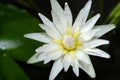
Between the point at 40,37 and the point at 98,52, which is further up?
the point at 40,37

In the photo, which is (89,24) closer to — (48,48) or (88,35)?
(88,35)

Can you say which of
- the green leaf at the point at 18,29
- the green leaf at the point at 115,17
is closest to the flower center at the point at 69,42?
the green leaf at the point at 18,29

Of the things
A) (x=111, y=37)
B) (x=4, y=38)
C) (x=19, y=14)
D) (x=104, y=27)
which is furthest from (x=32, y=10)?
(x=104, y=27)

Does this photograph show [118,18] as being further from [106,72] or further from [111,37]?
[106,72]

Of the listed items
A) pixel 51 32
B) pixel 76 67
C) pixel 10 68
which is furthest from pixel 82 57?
pixel 10 68

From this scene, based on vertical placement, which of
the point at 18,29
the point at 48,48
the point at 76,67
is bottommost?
the point at 76,67

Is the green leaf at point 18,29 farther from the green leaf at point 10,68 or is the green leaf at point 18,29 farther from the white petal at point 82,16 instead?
the white petal at point 82,16

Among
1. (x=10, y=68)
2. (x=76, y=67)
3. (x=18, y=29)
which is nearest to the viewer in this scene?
(x=76, y=67)

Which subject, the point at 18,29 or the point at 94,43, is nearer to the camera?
the point at 94,43
